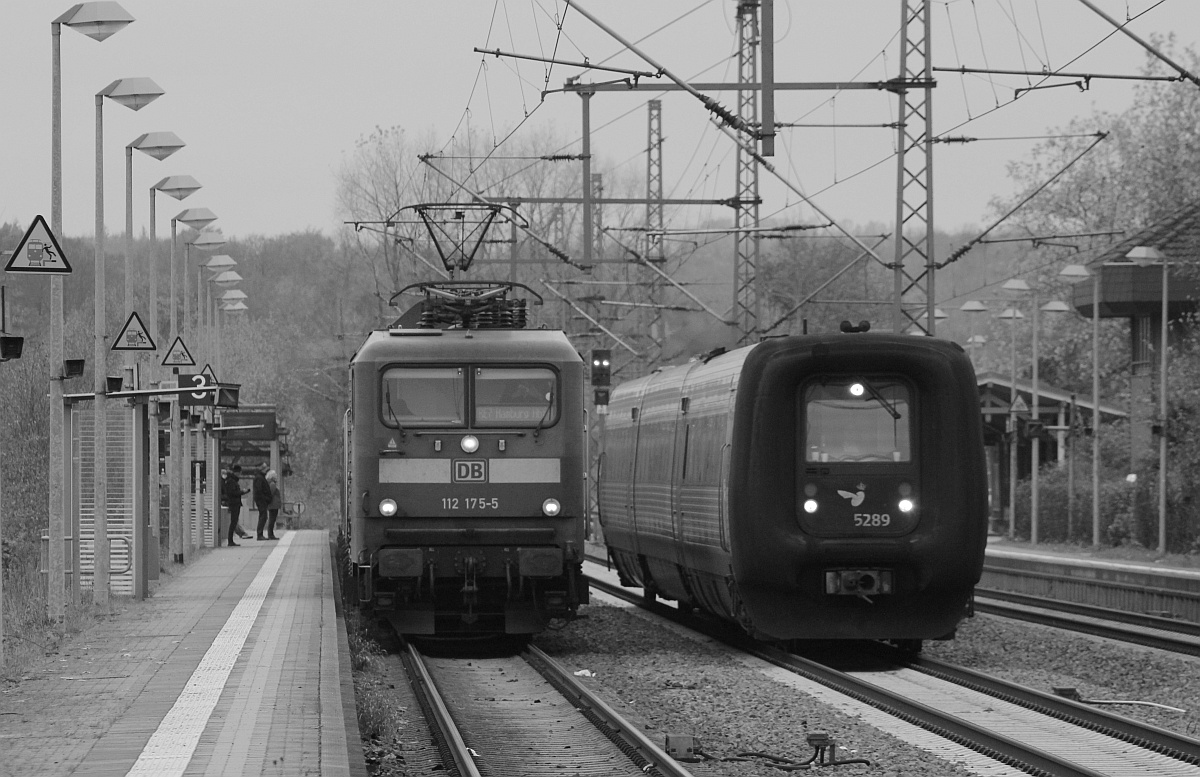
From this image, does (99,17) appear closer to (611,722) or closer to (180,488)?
(611,722)

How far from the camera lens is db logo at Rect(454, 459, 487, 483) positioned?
16969mm

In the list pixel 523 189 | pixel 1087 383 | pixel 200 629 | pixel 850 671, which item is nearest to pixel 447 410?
pixel 200 629

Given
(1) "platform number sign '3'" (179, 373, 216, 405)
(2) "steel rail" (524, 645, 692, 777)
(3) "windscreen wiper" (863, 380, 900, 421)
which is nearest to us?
(2) "steel rail" (524, 645, 692, 777)

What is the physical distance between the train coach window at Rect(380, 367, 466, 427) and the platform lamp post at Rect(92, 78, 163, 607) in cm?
559

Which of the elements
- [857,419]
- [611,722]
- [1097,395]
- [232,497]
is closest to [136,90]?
[857,419]

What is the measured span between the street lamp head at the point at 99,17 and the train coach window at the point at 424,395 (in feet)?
18.2

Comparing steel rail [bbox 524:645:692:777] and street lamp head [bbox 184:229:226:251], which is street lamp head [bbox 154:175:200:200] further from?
steel rail [bbox 524:645:692:777]

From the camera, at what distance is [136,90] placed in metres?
23.1

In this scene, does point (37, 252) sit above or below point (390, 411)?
above

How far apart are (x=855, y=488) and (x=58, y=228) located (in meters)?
9.12


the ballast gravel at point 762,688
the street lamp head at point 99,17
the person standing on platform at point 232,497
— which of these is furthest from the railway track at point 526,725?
the person standing on platform at point 232,497

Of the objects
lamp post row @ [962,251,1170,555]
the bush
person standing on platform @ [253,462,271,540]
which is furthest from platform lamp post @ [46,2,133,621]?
the bush

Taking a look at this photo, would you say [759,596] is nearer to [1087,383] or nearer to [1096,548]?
[1096,548]

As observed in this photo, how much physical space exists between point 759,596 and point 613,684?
1650mm
